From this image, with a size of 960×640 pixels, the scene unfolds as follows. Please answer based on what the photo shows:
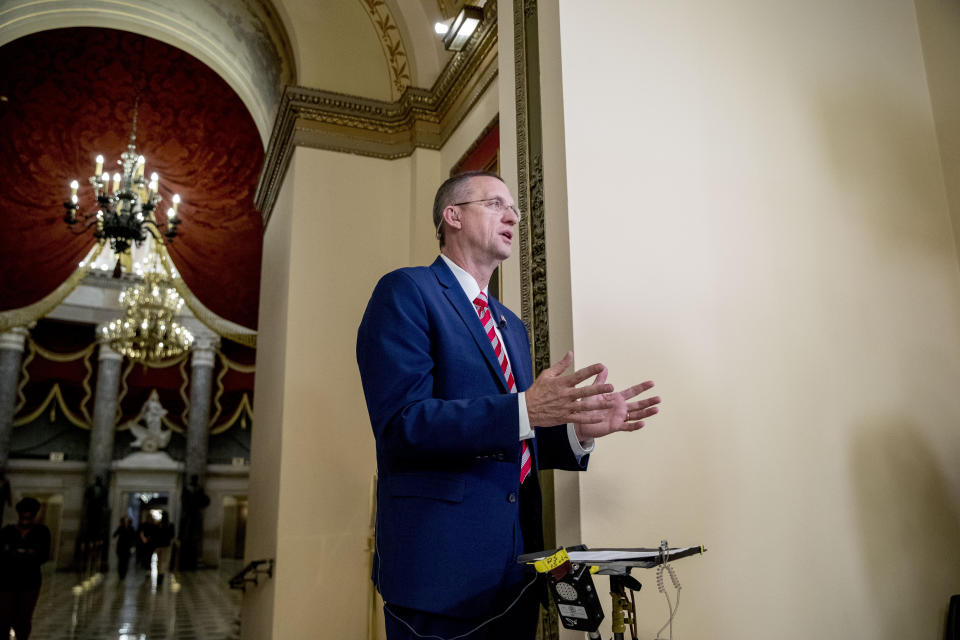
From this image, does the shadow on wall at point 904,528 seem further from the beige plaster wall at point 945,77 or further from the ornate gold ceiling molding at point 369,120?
the ornate gold ceiling molding at point 369,120

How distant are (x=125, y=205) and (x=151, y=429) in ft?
44.3

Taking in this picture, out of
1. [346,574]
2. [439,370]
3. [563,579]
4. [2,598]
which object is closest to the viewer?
[563,579]

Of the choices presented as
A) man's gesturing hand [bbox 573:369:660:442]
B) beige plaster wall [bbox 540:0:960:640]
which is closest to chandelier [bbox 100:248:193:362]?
beige plaster wall [bbox 540:0:960:640]

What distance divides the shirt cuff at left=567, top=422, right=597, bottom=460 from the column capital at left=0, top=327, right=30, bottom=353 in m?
19.0

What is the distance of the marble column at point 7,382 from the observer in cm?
1727

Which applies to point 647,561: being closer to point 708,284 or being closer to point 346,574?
point 708,284

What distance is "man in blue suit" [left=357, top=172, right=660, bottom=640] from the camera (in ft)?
4.83

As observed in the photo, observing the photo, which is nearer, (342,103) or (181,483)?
(342,103)

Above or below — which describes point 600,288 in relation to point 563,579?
above

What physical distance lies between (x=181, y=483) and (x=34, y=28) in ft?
51.8

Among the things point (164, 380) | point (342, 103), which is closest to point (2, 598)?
point (342, 103)

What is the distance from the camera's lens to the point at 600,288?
2.30 metres

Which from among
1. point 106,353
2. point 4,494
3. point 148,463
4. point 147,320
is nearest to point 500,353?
point 147,320

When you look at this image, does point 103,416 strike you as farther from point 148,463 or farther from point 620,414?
point 620,414
